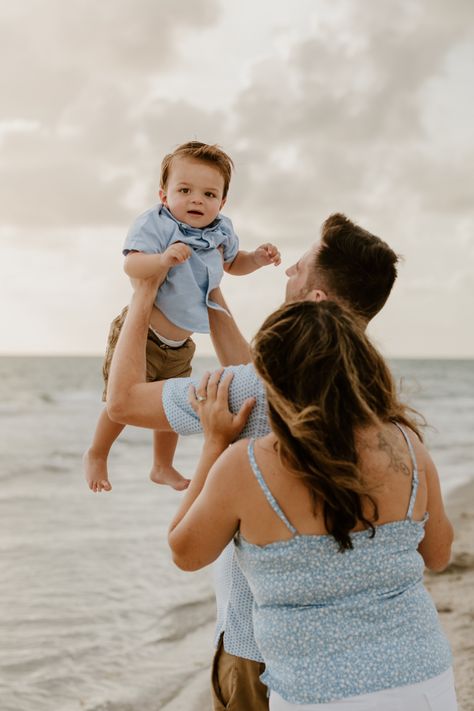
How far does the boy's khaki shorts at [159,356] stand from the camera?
304 centimetres

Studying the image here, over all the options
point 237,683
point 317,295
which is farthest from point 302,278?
point 237,683

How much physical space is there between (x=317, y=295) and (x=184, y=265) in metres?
0.73

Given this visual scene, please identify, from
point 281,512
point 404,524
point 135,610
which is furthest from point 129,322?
point 135,610

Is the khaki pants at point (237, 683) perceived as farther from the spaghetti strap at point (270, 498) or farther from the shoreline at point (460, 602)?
the shoreline at point (460, 602)

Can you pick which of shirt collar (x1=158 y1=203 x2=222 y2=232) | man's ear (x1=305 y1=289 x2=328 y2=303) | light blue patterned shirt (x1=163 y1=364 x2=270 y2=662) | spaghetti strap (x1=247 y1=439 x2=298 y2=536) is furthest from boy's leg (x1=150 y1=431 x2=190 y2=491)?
spaghetti strap (x1=247 y1=439 x2=298 y2=536)

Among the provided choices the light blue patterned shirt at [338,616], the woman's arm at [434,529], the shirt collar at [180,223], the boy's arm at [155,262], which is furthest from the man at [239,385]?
the shirt collar at [180,223]

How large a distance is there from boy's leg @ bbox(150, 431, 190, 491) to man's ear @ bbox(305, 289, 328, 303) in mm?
1188

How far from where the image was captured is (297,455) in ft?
6.00

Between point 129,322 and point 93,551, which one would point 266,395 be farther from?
point 93,551

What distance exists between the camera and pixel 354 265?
238 cm

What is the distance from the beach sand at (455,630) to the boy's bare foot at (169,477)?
2018 mm

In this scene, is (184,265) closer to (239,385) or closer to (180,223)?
(180,223)

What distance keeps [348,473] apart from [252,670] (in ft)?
2.56

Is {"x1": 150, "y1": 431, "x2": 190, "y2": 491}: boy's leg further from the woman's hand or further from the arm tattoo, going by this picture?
the arm tattoo
